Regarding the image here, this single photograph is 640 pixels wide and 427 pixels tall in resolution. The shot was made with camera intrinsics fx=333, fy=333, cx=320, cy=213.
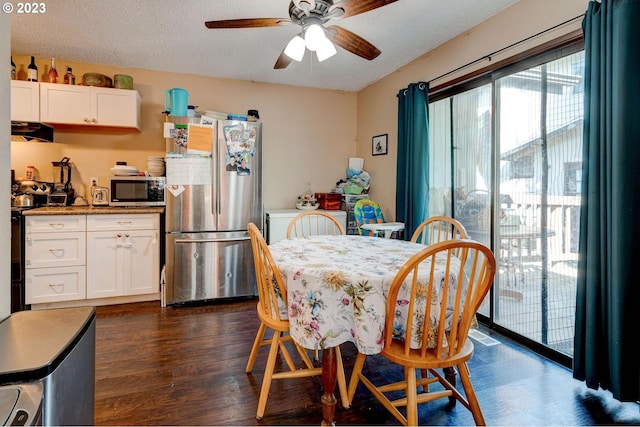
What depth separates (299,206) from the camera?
411 centimetres

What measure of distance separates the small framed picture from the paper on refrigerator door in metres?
2.02

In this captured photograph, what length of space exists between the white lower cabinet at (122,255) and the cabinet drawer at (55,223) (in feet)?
0.25

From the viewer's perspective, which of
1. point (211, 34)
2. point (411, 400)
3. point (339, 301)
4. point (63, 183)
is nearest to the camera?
point (411, 400)

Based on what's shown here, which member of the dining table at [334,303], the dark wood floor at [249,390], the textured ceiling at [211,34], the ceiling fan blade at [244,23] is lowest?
the dark wood floor at [249,390]

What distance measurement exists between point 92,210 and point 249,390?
2.36 meters

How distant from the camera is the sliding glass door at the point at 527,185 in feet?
7.14

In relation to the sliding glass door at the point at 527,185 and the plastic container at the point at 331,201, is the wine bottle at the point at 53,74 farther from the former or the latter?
the sliding glass door at the point at 527,185

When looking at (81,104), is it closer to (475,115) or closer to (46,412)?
(46,412)

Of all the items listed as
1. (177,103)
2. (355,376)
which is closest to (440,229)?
(355,376)

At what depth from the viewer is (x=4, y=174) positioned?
0.92 m

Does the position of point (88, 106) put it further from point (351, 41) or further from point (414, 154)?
point (414, 154)

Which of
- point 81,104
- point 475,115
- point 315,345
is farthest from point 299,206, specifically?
point 315,345

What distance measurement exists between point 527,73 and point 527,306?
1.71 metres

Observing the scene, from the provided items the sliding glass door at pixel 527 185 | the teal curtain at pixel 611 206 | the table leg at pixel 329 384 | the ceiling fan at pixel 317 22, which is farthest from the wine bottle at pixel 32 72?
the teal curtain at pixel 611 206
